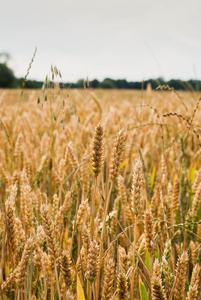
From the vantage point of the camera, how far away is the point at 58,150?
1.37 meters

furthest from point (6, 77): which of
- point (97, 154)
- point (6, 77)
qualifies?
point (97, 154)

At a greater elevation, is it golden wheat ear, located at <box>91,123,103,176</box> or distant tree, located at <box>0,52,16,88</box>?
distant tree, located at <box>0,52,16,88</box>

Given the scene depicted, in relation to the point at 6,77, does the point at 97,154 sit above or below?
below

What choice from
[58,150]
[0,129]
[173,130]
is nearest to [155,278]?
[58,150]

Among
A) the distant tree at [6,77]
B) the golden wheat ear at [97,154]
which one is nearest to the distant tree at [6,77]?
the distant tree at [6,77]

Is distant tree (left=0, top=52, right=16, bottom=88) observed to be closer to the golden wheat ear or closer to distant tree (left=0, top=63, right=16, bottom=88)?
distant tree (left=0, top=63, right=16, bottom=88)

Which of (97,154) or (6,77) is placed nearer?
(97,154)

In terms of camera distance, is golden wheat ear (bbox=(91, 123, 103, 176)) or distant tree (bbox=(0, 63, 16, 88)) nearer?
golden wheat ear (bbox=(91, 123, 103, 176))

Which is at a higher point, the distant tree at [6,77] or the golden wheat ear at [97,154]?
the distant tree at [6,77]

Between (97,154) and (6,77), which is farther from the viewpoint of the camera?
(6,77)

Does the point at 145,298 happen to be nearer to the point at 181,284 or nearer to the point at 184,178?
the point at 181,284

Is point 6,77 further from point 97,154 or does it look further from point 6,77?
point 97,154

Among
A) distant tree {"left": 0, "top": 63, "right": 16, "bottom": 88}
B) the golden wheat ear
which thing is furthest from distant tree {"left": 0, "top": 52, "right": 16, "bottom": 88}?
the golden wheat ear

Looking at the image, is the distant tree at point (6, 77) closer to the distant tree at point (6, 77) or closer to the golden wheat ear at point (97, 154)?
the distant tree at point (6, 77)
